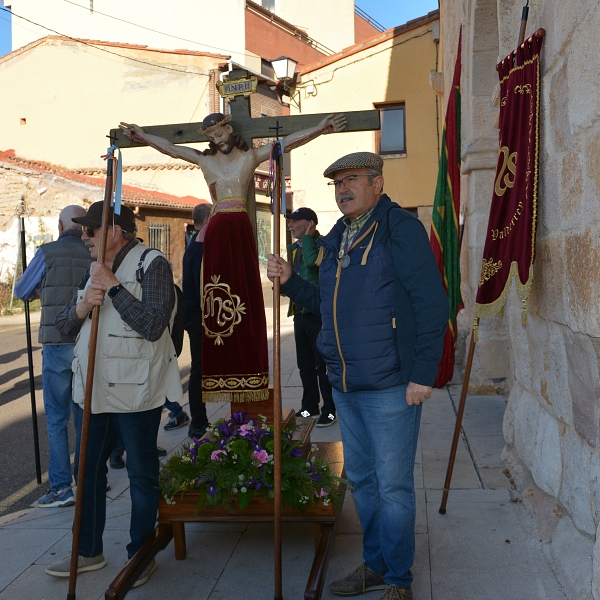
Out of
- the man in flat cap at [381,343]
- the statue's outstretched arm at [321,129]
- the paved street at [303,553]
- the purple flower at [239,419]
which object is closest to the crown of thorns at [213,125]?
the statue's outstretched arm at [321,129]

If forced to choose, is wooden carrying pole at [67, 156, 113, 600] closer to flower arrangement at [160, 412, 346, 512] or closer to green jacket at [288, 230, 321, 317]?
flower arrangement at [160, 412, 346, 512]

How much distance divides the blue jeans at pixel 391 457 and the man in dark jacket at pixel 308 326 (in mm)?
2781

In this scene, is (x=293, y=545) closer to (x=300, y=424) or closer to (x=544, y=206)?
(x=300, y=424)

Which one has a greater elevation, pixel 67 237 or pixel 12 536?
pixel 67 237

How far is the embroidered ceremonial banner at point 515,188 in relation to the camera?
11.0 feet

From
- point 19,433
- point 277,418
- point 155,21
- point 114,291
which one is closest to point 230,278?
point 114,291

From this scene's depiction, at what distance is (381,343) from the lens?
2.90 meters

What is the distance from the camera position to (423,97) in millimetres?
18234

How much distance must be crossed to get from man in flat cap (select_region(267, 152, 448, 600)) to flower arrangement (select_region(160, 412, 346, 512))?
1.27 ft

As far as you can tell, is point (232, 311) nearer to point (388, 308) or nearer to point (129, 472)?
point (129, 472)

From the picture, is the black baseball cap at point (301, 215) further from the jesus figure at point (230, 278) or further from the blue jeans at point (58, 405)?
the blue jeans at point (58, 405)

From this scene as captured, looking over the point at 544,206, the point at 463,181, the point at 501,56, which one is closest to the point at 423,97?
the point at 463,181

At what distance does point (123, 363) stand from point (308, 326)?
295cm

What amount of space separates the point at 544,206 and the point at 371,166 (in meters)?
0.97
